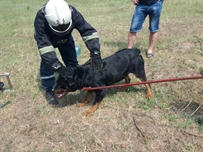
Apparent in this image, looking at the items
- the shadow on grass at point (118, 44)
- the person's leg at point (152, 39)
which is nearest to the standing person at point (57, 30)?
the person's leg at point (152, 39)

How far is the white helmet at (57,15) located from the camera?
2.96 meters

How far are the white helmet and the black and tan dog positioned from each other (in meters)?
0.62

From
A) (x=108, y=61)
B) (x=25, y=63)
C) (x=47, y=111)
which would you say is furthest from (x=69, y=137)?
(x=25, y=63)

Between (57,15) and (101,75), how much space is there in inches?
40.1

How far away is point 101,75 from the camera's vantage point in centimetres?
350

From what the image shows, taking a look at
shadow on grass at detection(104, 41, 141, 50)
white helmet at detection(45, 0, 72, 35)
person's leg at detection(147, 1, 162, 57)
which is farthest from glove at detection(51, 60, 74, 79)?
shadow on grass at detection(104, 41, 141, 50)

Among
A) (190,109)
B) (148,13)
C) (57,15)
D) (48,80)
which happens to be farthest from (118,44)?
(57,15)

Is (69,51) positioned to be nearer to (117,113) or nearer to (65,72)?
(65,72)

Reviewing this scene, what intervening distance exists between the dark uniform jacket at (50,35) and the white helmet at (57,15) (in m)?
0.15

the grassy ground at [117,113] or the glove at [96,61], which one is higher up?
the glove at [96,61]

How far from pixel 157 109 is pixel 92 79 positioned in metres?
1.04

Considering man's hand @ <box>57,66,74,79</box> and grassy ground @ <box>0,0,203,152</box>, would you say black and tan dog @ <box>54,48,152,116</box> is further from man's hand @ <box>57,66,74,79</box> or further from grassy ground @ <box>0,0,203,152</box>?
grassy ground @ <box>0,0,203,152</box>

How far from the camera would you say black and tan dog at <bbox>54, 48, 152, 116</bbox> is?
3398 millimetres

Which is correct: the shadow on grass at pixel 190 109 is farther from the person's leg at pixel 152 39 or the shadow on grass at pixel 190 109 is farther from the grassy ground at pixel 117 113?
the person's leg at pixel 152 39
